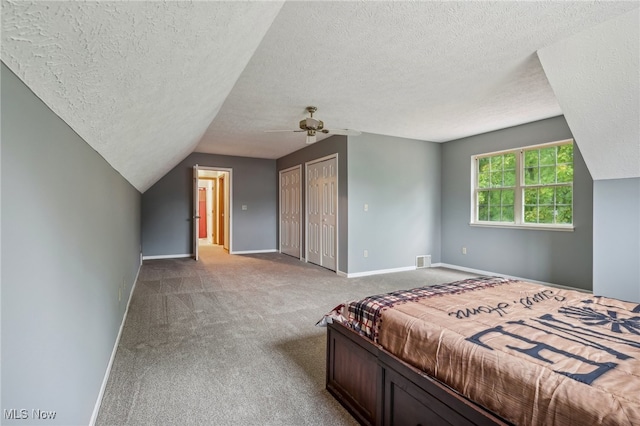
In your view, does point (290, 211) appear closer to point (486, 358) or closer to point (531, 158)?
point (531, 158)

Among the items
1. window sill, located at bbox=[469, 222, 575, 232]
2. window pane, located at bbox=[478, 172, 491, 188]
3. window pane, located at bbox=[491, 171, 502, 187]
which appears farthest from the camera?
window pane, located at bbox=[478, 172, 491, 188]

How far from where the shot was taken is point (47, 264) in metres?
1.05

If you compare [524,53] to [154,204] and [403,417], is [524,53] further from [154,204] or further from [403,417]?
[154,204]

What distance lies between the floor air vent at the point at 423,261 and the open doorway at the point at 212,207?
169 inches

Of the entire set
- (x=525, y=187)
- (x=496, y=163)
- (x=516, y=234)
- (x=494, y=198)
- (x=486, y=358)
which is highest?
(x=496, y=163)

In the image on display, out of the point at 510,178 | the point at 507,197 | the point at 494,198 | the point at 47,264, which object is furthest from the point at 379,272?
the point at 47,264

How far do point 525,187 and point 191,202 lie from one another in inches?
259

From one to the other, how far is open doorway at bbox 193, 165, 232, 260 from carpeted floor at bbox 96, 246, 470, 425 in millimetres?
2260

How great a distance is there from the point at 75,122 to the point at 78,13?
0.70 meters

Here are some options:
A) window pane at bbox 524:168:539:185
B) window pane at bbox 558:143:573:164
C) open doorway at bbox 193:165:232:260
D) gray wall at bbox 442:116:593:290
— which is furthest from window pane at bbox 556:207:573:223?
open doorway at bbox 193:165:232:260

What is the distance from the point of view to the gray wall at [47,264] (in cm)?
80

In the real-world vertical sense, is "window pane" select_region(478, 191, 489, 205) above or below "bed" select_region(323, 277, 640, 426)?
above

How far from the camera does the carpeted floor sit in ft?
5.55

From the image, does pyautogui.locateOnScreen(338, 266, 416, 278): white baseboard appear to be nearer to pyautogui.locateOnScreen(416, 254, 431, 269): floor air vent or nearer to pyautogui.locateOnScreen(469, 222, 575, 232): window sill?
pyautogui.locateOnScreen(416, 254, 431, 269): floor air vent
